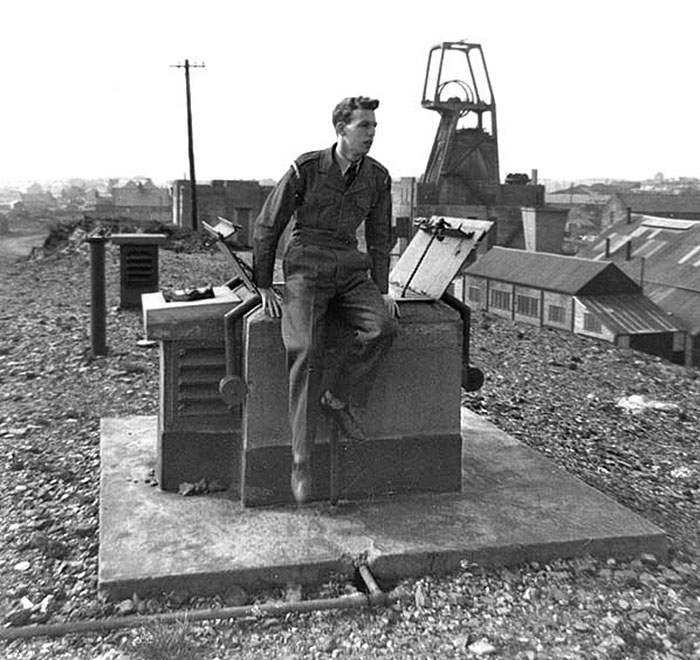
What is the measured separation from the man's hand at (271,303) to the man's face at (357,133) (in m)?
0.89

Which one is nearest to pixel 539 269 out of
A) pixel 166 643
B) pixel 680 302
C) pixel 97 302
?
pixel 680 302

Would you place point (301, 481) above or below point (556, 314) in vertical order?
above

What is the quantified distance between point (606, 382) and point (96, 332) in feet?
19.3

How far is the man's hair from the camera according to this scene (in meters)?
4.58

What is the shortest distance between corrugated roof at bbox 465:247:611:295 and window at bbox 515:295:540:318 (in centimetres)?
55

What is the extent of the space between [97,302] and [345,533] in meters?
6.27

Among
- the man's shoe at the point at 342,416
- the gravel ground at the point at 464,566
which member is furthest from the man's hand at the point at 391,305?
the gravel ground at the point at 464,566

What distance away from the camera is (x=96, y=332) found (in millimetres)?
9891

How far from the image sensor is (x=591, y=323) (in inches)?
1030

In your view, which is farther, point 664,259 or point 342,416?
point 664,259

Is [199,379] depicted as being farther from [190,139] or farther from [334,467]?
[190,139]

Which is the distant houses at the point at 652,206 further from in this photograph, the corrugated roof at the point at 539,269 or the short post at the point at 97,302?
the short post at the point at 97,302

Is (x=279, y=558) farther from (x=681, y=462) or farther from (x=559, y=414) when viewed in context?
(x=559, y=414)

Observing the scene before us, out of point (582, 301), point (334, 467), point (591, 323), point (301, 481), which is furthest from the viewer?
point (582, 301)
